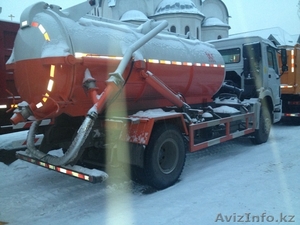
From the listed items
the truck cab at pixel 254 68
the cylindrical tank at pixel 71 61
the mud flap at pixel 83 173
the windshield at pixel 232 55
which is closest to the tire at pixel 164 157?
the cylindrical tank at pixel 71 61

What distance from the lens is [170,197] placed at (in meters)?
4.71

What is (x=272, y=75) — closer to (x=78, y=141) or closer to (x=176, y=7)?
(x=78, y=141)

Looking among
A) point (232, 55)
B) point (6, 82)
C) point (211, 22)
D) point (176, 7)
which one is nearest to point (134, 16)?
point (176, 7)

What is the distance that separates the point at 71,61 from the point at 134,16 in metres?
27.6

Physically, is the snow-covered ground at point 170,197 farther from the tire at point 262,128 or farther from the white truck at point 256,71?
the white truck at point 256,71

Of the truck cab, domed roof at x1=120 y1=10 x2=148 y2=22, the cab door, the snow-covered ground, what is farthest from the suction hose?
domed roof at x1=120 y1=10 x2=148 y2=22

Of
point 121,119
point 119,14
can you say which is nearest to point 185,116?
point 121,119

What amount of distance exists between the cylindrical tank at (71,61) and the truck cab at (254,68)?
3.44 m

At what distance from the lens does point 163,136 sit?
16.7 feet

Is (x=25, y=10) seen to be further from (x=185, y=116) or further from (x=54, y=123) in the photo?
(x=185, y=116)

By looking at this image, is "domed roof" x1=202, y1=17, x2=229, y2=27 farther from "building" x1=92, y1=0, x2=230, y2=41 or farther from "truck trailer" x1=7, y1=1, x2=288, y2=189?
"truck trailer" x1=7, y1=1, x2=288, y2=189

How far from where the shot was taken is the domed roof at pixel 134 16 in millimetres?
30062

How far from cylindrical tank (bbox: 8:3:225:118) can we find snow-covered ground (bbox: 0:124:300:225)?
130 centimetres

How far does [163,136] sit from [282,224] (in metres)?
2.10
